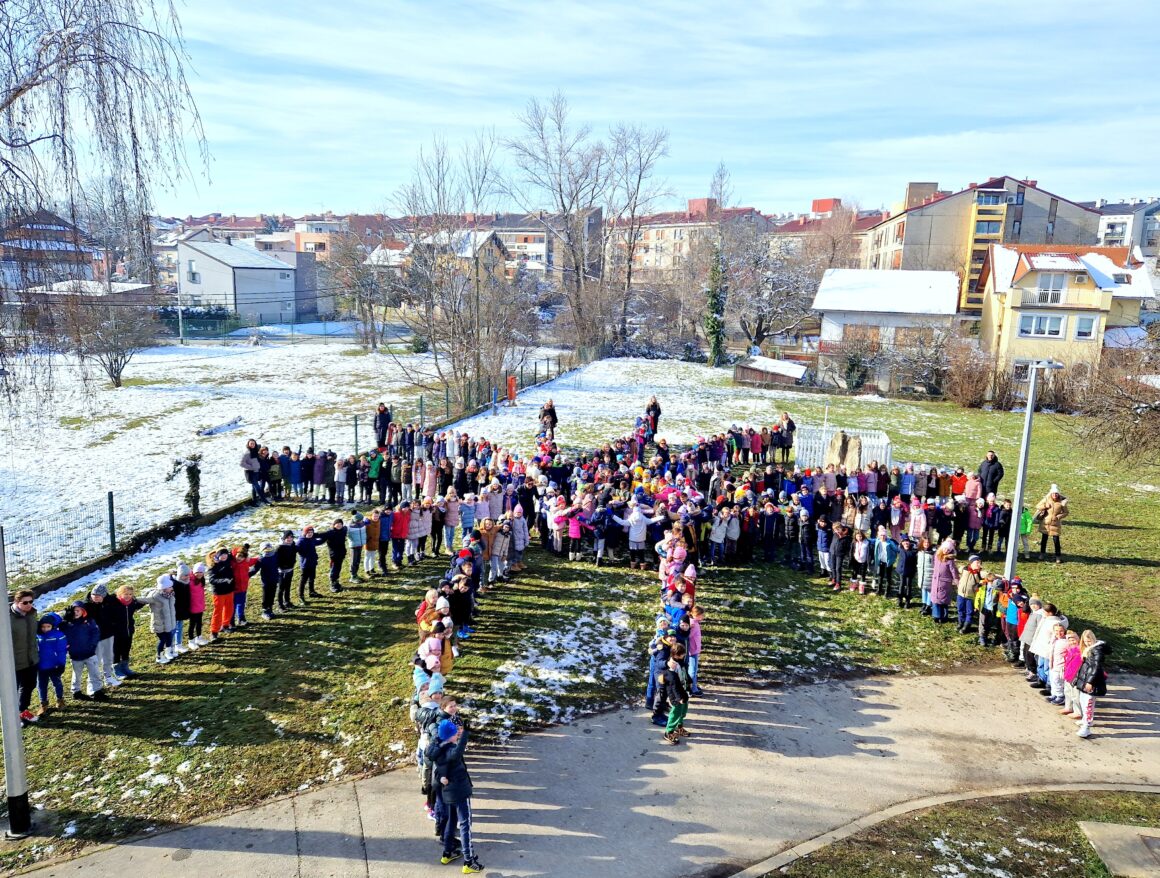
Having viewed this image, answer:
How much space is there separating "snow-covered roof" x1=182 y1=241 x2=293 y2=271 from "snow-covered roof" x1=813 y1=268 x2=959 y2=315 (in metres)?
44.7

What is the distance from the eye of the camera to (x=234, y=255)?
65250 millimetres

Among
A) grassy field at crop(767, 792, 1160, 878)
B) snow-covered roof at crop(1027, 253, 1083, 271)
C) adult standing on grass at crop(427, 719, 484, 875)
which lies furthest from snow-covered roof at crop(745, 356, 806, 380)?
adult standing on grass at crop(427, 719, 484, 875)

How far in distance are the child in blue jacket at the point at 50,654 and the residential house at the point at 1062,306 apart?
41448 mm

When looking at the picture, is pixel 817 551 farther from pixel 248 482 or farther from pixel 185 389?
pixel 185 389

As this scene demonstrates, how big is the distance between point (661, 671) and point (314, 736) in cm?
422

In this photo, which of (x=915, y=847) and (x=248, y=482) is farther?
(x=248, y=482)

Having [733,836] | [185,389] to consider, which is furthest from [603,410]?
[733,836]

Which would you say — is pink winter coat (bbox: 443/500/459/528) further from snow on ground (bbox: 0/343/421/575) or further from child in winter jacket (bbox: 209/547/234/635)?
snow on ground (bbox: 0/343/421/575)

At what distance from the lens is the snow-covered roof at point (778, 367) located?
4116 centimetres

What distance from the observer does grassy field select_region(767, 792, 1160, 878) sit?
7.80 meters

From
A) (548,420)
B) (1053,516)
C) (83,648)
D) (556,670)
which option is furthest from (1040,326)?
(83,648)

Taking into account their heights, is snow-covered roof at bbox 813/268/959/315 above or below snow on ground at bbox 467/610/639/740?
above

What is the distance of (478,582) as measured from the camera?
13.3 metres

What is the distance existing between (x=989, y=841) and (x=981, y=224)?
217 ft
